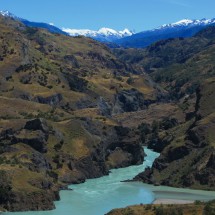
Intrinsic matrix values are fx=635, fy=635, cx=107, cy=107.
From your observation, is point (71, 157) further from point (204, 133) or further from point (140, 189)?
point (204, 133)

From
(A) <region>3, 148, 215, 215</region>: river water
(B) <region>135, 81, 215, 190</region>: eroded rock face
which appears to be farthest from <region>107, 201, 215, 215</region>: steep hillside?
(B) <region>135, 81, 215, 190</region>: eroded rock face

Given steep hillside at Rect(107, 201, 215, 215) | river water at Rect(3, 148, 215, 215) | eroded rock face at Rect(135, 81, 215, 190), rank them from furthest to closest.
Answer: eroded rock face at Rect(135, 81, 215, 190) < river water at Rect(3, 148, 215, 215) < steep hillside at Rect(107, 201, 215, 215)

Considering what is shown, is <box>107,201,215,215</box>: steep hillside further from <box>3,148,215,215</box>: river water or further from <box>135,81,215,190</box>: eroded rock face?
<box>135,81,215,190</box>: eroded rock face

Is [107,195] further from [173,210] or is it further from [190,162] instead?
[173,210]

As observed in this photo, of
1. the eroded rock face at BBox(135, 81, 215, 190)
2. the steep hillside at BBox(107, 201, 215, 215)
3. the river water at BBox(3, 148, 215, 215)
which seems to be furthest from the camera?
the eroded rock face at BBox(135, 81, 215, 190)

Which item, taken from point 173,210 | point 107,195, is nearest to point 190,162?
point 107,195

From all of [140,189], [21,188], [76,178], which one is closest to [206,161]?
[140,189]

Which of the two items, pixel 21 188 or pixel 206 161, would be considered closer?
pixel 21 188

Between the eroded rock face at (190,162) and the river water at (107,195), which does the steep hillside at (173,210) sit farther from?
the eroded rock face at (190,162)

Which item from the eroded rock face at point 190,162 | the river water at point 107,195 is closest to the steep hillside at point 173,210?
the river water at point 107,195
